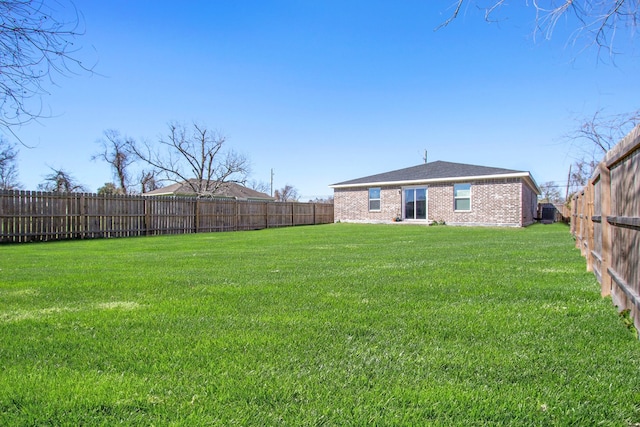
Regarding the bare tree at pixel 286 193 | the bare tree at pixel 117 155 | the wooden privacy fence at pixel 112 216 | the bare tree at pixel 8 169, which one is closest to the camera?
the wooden privacy fence at pixel 112 216

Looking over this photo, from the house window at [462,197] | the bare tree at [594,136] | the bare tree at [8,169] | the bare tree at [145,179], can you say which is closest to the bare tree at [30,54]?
the bare tree at [594,136]

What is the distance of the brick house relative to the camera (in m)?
19.9

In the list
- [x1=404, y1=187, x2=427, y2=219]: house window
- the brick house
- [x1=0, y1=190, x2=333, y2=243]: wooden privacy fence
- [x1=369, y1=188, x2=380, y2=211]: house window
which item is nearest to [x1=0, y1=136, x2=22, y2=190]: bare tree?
[x1=0, y1=190, x2=333, y2=243]: wooden privacy fence

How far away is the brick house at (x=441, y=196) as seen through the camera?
1991 cm

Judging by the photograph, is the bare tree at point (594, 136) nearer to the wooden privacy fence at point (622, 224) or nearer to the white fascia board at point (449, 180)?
the white fascia board at point (449, 180)

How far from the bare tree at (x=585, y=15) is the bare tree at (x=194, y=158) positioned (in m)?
31.5

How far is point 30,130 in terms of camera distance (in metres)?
3.30

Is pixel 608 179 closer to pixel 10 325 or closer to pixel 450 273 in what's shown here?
pixel 450 273

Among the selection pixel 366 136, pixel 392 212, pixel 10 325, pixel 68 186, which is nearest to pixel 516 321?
pixel 10 325

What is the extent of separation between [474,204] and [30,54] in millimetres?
20577

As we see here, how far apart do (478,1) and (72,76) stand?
354 centimetres

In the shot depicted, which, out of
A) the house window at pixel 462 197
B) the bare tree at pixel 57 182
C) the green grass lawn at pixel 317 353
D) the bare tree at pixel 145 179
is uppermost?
the bare tree at pixel 145 179

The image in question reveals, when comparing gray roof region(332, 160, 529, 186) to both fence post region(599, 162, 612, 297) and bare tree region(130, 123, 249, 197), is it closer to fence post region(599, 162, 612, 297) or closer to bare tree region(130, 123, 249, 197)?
bare tree region(130, 123, 249, 197)

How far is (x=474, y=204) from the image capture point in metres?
20.8
